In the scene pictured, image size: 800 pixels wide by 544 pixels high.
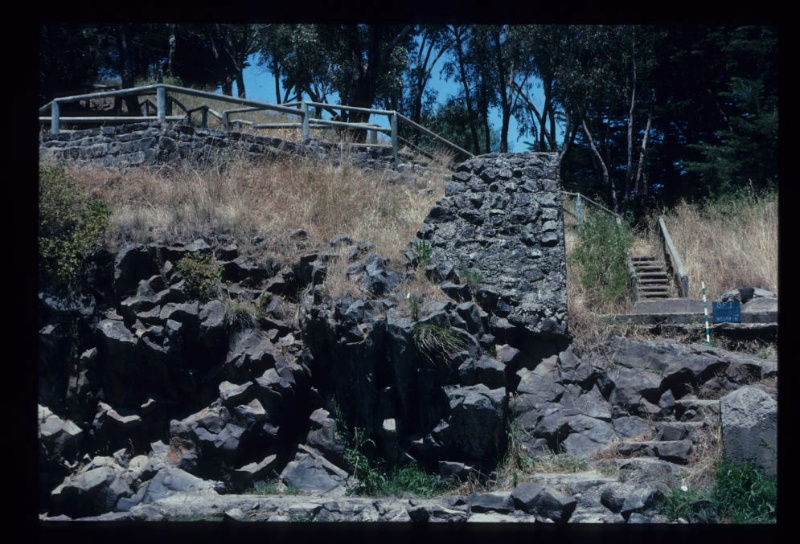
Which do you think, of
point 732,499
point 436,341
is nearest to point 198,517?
point 436,341

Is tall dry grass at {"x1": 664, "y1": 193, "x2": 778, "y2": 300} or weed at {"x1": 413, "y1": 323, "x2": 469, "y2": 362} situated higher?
tall dry grass at {"x1": 664, "y1": 193, "x2": 778, "y2": 300}

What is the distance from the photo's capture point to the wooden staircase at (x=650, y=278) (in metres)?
13.0

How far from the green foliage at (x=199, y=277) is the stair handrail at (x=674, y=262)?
7523 millimetres

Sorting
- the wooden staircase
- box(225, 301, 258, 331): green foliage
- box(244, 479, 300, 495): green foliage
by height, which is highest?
the wooden staircase

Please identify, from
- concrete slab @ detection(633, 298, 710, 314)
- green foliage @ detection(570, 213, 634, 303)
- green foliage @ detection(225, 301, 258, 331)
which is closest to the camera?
green foliage @ detection(225, 301, 258, 331)

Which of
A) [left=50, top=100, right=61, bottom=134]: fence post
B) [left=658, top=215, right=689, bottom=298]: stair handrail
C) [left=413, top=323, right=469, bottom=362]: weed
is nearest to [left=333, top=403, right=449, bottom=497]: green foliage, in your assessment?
[left=413, top=323, right=469, bottom=362]: weed

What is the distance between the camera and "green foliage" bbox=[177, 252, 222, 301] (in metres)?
10.5

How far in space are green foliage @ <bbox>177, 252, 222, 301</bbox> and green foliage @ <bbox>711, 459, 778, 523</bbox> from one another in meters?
6.79

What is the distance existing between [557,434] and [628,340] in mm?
1870

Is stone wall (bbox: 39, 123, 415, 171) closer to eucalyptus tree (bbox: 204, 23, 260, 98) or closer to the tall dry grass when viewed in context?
the tall dry grass

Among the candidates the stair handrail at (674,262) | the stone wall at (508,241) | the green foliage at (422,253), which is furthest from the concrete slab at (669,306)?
the green foliage at (422,253)

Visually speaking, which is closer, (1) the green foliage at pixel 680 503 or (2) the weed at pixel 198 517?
(1) the green foliage at pixel 680 503

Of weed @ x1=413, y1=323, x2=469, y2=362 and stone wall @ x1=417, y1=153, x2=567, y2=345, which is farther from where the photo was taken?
stone wall @ x1=417, y1=153, x2=567, y2=345

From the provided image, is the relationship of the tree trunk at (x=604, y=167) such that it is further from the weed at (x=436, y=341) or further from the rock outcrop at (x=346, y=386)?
the weed at (x=436, y=341)
